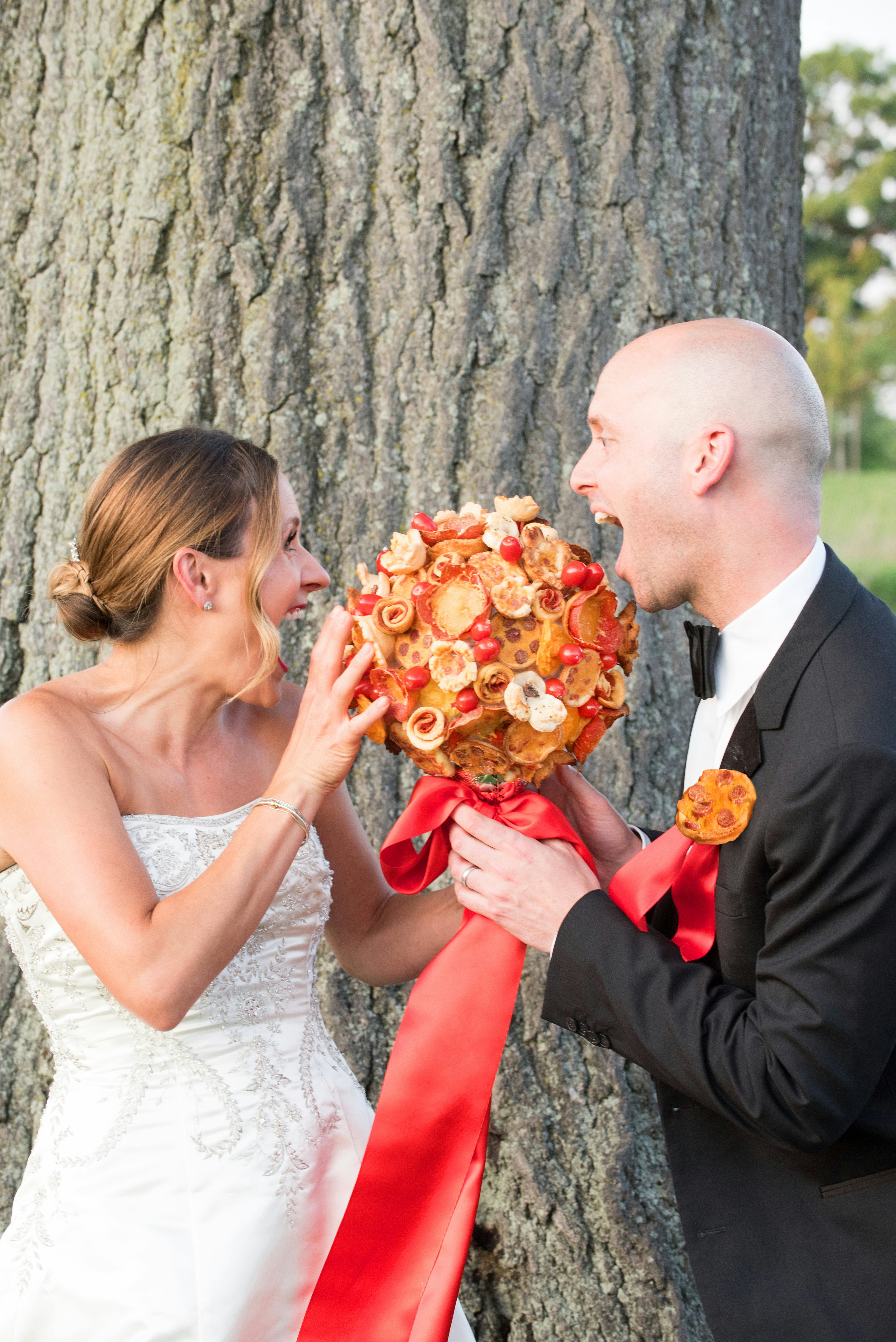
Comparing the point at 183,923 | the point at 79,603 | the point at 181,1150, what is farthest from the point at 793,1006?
the point at 79,603

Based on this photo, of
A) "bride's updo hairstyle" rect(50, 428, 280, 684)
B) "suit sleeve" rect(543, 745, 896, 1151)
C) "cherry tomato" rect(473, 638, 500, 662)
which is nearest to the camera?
"suit sleeve" rect(543, 745, 896, 1151)

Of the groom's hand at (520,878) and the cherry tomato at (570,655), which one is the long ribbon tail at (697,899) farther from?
the cherry tomato at (570,655)

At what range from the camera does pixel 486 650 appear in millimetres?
1880

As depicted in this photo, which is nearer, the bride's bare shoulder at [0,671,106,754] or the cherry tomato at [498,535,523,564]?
the cherry tomato at [498,535,523,564]

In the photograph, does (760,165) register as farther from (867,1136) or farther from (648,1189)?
(648,1189)

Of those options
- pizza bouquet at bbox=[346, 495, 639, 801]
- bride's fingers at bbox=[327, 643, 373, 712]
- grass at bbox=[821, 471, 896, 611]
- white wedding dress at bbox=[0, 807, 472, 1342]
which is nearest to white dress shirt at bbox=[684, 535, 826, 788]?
pizza bouquet at bbox=[346, 495, 639, 801]

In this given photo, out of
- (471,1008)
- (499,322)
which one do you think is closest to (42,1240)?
(471,1008)

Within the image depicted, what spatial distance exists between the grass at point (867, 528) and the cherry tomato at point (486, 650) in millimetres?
14045

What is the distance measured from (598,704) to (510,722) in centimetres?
20

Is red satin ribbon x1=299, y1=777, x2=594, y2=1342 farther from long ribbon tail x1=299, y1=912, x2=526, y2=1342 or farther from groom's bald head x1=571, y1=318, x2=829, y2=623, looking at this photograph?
groom's bald head x1=571, y1=318, x2=829, y2=623

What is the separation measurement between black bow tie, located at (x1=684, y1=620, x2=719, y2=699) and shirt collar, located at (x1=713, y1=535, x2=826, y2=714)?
0.04 metres

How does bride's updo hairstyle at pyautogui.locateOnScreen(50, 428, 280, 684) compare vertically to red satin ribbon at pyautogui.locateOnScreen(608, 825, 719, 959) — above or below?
above

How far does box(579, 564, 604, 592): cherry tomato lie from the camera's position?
78.7 inches

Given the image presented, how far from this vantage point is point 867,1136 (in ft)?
6.43
